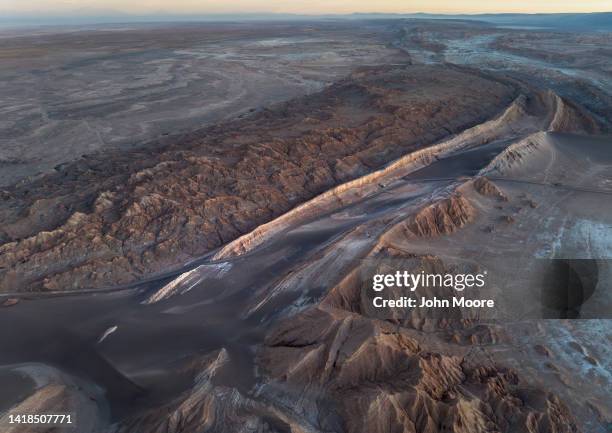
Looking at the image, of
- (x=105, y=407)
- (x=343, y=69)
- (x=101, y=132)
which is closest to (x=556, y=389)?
(x=105, y=407)

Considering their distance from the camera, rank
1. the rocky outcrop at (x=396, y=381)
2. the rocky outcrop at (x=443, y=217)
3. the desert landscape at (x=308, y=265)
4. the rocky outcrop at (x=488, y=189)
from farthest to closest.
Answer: the rocky outcrop at (x=488, y=189)
the rocky outcrop at (x=443, y=217)
the desert landscape at (x=308, y=265)
the rocky outcrop at (x=396, y=381)

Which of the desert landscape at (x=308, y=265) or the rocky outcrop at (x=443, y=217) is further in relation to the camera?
the rocky outcrop at (x=443, y=217)

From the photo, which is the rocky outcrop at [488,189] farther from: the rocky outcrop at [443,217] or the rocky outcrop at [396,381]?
the rocky outcrop at [396,381]

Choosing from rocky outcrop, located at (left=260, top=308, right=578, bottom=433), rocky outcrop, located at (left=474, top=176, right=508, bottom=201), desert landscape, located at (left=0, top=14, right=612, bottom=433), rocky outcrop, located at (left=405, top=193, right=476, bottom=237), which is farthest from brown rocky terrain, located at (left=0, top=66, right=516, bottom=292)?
rocky outcrop, located at (left=260, top=308, right=578, bottom=433)

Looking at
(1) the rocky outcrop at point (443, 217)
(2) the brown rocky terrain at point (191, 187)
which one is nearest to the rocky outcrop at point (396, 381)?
(1) the rocky outcrop at point (443, 217)

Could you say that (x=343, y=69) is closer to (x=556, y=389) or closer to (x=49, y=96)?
(x=49, y=96)
